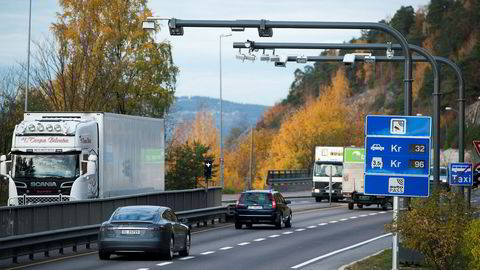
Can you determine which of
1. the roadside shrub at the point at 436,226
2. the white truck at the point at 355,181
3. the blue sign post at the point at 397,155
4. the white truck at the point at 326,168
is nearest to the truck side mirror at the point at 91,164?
the blue sign post at the point at 397,155

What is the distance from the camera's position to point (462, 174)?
3656 cm

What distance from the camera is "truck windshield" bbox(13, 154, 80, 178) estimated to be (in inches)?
1361

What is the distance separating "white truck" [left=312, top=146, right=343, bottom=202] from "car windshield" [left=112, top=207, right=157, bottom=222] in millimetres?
42271

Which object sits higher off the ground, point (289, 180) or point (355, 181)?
point (355, 181)

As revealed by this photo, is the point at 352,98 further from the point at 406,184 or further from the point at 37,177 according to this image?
the point at 406,184

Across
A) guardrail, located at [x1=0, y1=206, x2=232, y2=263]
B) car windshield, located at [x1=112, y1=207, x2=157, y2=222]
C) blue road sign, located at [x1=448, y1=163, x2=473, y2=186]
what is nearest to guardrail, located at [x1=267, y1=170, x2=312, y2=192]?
blue road sign, located at [x1=448, y1=163, x2=473, y2=186]

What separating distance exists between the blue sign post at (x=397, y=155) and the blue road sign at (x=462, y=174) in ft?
47.8

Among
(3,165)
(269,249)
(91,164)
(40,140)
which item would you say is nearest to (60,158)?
(40,140)

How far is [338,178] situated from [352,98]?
340 feet

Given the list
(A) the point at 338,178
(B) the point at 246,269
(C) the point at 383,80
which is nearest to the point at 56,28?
(A) the point at 338,178

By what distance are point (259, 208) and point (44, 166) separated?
9.66 m

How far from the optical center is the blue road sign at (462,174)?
36.5 m

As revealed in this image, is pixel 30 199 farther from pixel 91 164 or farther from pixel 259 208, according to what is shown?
pixel 259 208

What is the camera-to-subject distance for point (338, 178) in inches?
2717
